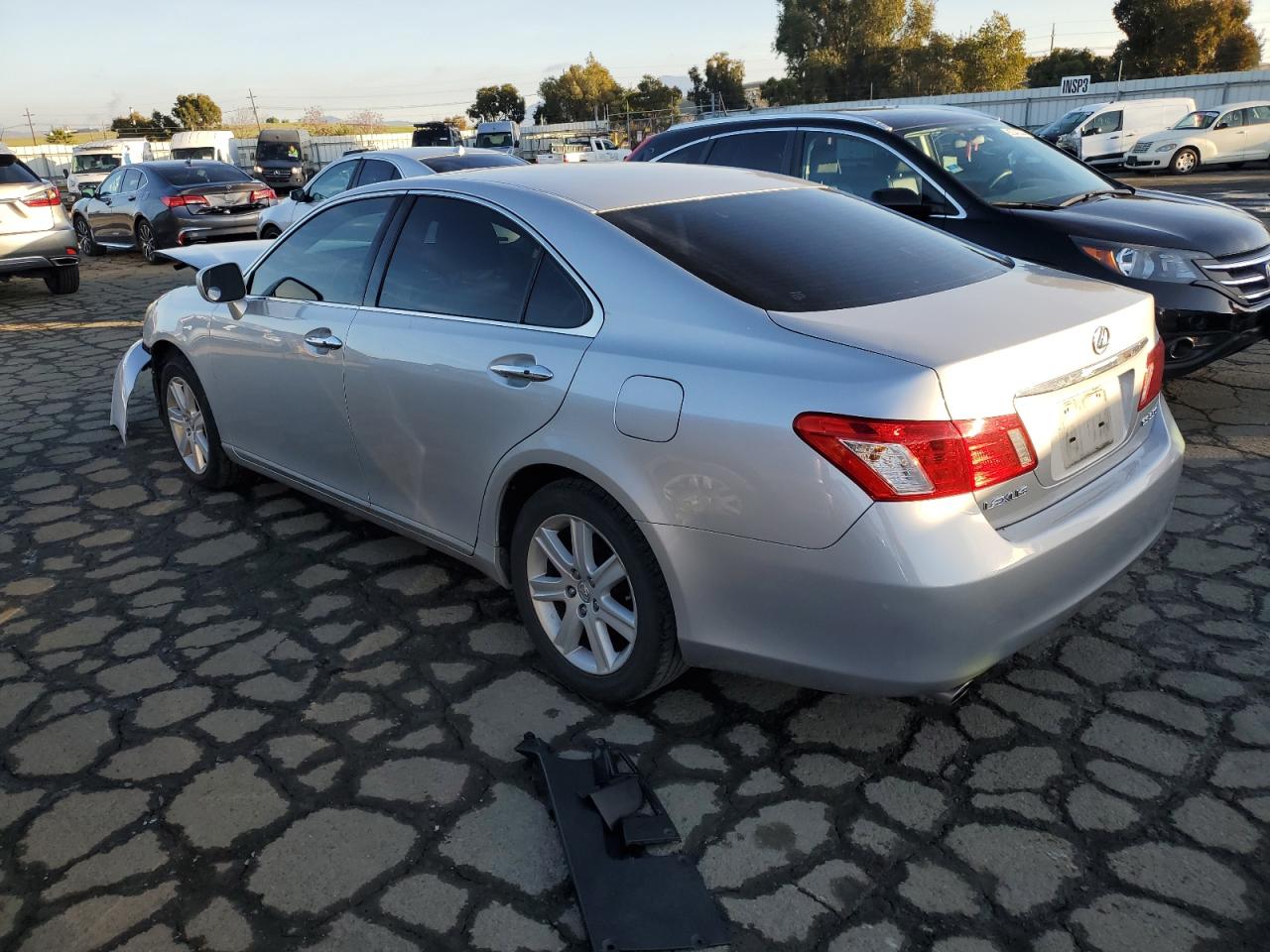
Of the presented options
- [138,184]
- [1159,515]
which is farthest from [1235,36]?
[1159,515]

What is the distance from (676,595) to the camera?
8.83 ft

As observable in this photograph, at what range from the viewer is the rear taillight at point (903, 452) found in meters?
2.30

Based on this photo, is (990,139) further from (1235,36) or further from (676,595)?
(1235,36)

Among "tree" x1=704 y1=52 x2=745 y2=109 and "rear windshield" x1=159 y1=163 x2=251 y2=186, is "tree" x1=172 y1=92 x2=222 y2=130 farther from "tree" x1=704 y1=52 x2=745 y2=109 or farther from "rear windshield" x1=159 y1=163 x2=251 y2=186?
"rear windshield" x1=159 y1=163 x2=251 y2=186

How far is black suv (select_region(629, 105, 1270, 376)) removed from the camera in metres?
5.13

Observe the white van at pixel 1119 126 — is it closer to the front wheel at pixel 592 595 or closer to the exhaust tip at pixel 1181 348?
the exhaust tip at pixel 1181 348

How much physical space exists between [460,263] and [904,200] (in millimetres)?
3085

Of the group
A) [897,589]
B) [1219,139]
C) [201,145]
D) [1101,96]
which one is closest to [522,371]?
[897,589]

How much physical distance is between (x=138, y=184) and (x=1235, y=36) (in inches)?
2138

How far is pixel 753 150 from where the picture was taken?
6.54m

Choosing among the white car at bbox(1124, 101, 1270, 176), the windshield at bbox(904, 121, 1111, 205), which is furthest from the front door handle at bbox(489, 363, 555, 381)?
the white car at bbox(1124, 101, 1270, 176)

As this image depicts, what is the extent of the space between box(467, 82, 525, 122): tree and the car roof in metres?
90.6

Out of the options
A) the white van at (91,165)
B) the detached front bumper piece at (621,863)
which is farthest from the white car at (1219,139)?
the detached front bumper piece at (621,863)

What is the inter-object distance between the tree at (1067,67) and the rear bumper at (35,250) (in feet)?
191
